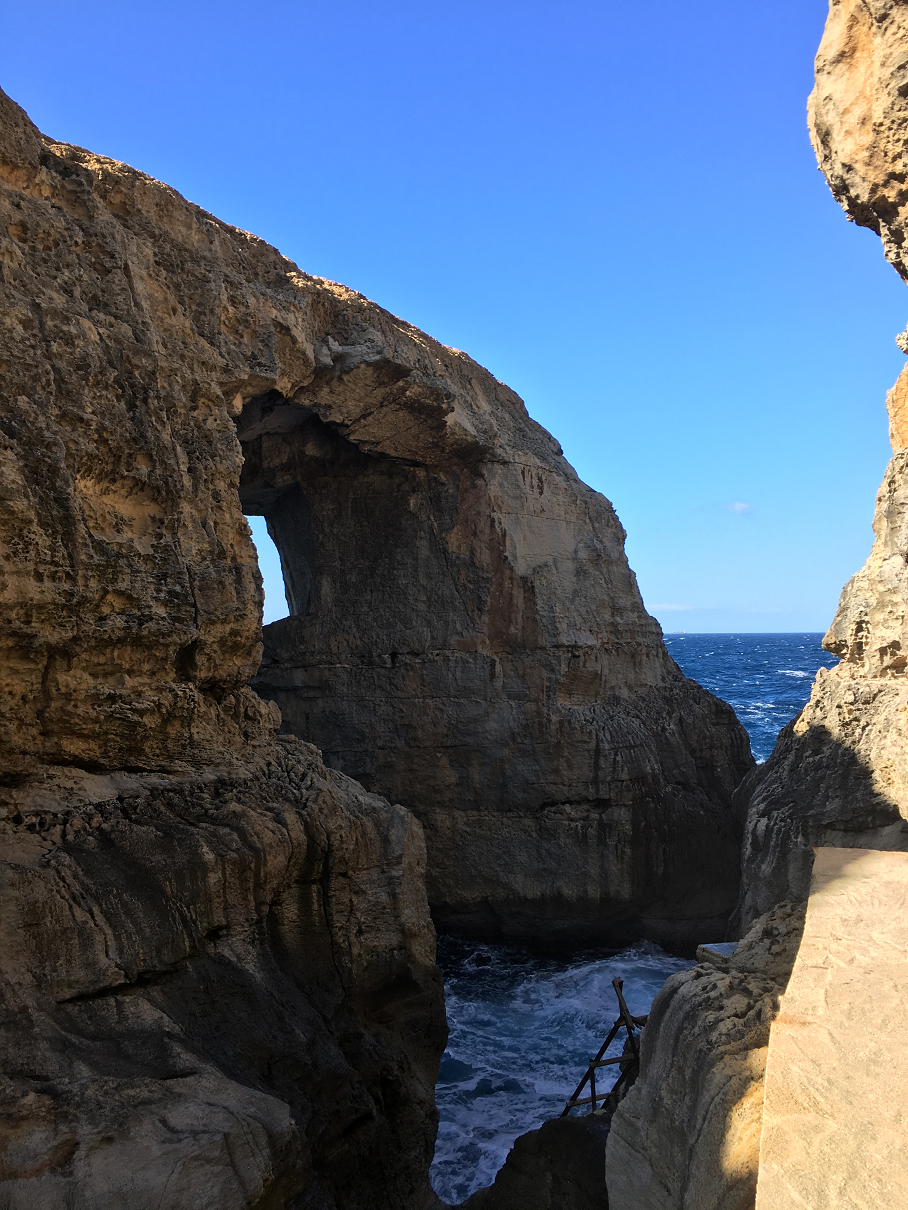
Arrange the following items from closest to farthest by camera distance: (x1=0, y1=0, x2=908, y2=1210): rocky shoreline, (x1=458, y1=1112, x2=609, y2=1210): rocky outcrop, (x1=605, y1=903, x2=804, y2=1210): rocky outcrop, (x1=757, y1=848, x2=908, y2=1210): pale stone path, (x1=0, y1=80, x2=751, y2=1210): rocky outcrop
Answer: (x1=757, y1=848, x2=908, y2=1210): pale stone path < (x1=605, y1=903, x2=804, y2=1210): rocky outcrop < (x1=0, y1=0, x2=908, y2=1210): rocky shoreline < (x1=0, y1=80, x2=751, y2=1210): rocky outcrop < (x1=458, y1=1112, x2=609, y2=1210): rocky outcrop

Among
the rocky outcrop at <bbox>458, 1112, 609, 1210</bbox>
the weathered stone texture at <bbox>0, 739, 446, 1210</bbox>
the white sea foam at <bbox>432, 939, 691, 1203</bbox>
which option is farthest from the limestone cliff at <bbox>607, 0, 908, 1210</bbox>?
the white sea foam at <bbox>432, 939, 691, 1203</bbox>

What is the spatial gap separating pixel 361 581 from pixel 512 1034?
668 centimetres

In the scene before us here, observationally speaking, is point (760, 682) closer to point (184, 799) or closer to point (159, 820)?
point (184, 799)

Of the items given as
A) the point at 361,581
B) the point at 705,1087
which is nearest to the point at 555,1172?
the point at 705,1087

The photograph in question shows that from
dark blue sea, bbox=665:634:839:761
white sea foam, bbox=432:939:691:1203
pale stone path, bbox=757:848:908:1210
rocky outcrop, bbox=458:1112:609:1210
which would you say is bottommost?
white sea foam, bbox=432:939:691:1203

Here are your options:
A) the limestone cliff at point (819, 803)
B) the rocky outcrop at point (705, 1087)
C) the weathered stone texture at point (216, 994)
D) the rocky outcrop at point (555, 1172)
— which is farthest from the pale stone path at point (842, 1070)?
the rocky outcrop at point (555, 1172)

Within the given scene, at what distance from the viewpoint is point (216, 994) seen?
621 centimetres

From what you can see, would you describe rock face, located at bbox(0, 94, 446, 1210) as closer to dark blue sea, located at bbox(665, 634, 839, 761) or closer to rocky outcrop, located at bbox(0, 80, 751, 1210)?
rocky outcrop, located at bbox(0, 80, 751, 1210)

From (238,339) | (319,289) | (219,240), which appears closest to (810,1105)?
(238,339)

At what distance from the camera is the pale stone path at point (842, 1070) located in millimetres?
2719

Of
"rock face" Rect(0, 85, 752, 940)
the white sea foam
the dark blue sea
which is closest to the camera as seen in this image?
"rock face" Rect(0, 85, 752, 940)

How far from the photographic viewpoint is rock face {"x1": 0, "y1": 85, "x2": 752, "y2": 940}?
689 cm

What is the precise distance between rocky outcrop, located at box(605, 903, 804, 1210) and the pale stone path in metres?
0.43

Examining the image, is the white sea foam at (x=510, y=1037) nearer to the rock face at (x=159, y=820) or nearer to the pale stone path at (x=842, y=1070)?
the rock face at (x=159, y=820)
